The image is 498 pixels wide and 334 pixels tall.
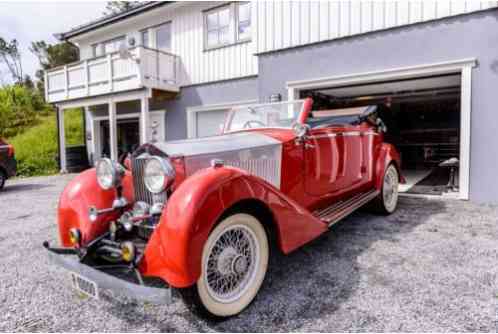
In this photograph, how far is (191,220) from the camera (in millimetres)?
1729

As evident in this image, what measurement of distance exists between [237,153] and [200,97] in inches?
293

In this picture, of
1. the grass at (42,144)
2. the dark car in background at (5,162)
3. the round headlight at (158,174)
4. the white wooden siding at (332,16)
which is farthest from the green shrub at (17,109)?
the round headlight at (158,174)

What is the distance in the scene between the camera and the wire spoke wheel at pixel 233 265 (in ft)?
6.19

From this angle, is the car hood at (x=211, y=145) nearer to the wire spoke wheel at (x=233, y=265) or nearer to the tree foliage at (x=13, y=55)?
the wire spoke wheel at (x=233, y=265)

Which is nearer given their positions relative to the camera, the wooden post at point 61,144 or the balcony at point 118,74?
the balcony at point 118,74

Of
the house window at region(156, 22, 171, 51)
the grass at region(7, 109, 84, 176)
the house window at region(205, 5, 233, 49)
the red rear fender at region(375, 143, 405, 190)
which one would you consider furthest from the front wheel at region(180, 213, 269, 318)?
the grass at region(7, 109, 84, 176)

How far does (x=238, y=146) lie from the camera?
2535 mm

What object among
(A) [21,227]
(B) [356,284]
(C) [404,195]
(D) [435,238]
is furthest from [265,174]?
(C) [404,195]

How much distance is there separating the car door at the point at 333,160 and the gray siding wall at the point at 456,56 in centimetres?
235

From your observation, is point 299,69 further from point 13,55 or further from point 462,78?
point 13,55

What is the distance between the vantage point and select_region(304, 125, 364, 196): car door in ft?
10.2

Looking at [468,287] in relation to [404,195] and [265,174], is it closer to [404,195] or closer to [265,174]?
[265,174]

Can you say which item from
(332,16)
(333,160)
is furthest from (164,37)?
(333,160)

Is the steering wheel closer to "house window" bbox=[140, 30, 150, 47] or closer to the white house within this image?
the white house
